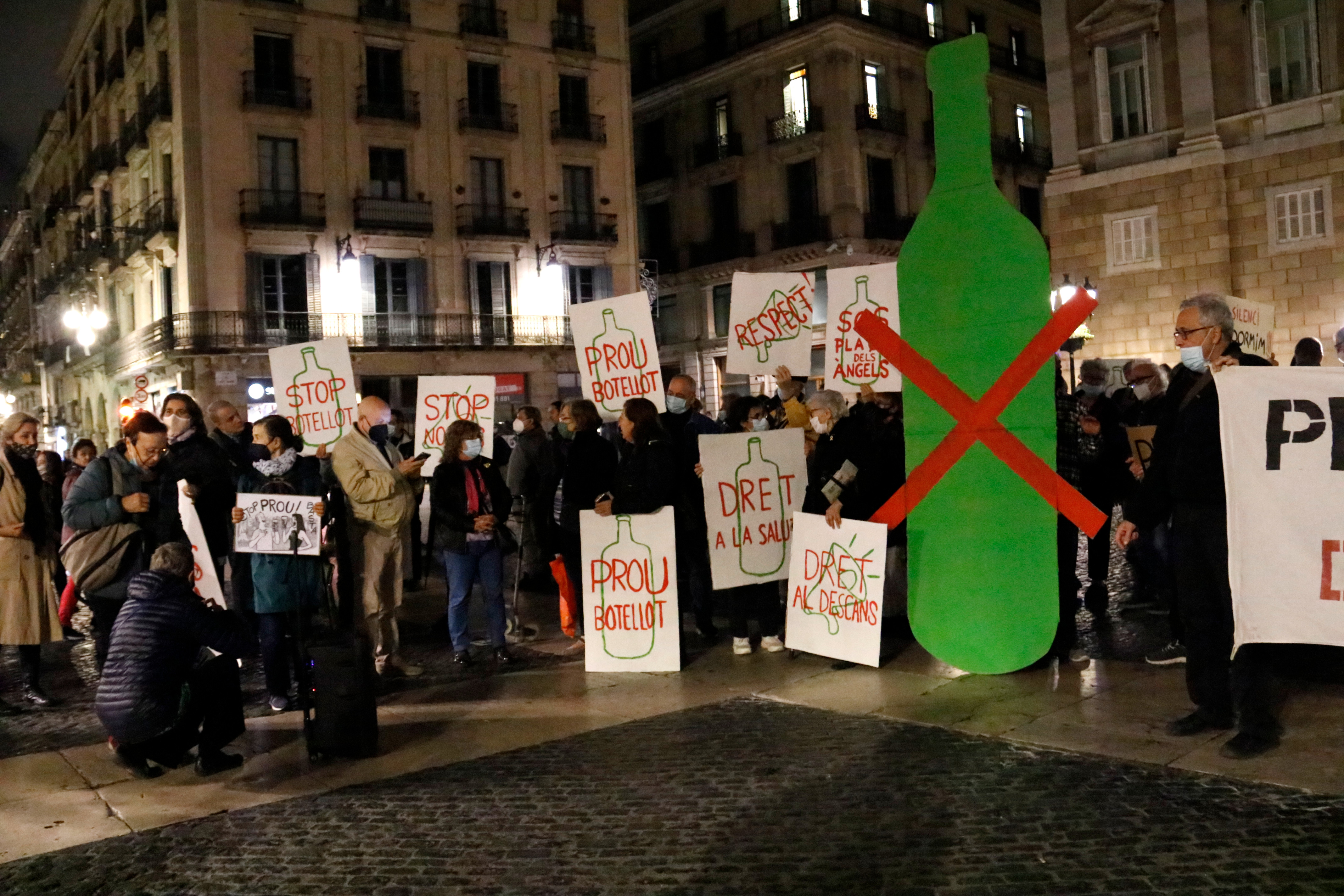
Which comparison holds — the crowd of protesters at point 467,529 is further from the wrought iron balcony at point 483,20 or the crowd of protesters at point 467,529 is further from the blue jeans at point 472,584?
the wrought iron balcony at point 483,20

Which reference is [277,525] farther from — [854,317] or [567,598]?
[854,317]

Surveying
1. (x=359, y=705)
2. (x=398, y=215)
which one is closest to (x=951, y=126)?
(x=359, y=705)

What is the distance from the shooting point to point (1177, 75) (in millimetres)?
21766

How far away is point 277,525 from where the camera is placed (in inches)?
269


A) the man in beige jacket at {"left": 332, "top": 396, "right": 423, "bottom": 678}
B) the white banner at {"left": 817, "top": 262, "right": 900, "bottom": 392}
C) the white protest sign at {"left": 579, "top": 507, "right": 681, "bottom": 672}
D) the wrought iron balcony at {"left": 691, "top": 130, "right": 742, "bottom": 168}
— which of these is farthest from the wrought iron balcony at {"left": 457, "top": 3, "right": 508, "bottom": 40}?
the white protest sign at {"left": 579, "top": 507, "right": 681, "bottom": 672}

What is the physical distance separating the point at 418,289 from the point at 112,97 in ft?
43.5

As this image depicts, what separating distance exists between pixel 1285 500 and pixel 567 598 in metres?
4.90

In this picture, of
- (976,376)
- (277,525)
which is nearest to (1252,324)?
(976,376)

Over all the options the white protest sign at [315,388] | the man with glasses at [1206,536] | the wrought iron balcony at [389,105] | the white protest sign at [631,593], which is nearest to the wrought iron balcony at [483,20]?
the wrought iron balcony at [389,105]

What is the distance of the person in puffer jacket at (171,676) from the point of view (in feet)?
17.8

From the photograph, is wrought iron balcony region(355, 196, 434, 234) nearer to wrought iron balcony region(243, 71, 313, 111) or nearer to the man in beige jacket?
wrought iron balcony region(243, 71, 313, 111)

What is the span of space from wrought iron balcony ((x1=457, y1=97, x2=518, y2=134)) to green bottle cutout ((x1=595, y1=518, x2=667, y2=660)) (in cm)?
2921

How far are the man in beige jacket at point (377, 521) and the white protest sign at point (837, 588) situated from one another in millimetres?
2584

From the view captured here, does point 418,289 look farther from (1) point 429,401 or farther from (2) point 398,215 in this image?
(1) point 429,401
